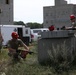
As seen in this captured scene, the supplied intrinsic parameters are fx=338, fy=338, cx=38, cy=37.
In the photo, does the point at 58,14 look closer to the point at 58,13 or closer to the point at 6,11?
the point at 58,13

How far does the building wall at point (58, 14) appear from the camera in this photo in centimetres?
11300

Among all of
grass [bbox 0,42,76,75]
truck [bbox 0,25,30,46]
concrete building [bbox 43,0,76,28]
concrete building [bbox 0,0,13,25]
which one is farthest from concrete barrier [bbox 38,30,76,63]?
concrete building [bbox 43,0,76,28]

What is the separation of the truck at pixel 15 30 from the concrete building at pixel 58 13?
7992cm

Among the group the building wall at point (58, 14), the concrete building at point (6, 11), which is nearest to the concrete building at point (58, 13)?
the building wall at point (58, 14)

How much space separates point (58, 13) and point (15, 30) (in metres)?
91.2

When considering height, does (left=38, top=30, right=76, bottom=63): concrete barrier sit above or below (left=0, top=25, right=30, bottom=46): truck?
above

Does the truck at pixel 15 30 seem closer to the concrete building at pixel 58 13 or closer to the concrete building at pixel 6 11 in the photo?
the concrete building at pixel 6 11

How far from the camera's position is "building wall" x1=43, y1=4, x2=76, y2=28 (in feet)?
371

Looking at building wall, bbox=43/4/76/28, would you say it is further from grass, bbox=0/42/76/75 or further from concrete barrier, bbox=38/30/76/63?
grass, bbox=0/42/76/75

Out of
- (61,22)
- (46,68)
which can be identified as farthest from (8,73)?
(61,22)

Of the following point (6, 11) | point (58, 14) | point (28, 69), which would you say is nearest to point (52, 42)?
point (28, 69)

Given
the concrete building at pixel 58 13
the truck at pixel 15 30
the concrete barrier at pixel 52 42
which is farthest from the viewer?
the concrete building at pixel 58 13

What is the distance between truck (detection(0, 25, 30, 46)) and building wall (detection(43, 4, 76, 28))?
79.9 metres

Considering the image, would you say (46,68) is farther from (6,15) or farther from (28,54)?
(6,15)
